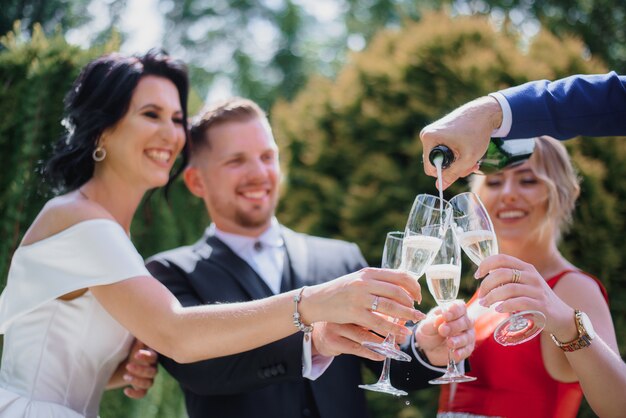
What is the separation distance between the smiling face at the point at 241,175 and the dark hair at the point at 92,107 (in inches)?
25.3

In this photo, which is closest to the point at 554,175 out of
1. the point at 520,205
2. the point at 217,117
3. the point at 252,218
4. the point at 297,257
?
the point at 520,205

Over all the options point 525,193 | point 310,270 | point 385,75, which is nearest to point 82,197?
point 310,270

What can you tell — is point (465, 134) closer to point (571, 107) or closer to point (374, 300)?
point (571, 107)

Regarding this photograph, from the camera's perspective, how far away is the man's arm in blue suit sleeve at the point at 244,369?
2.98 m

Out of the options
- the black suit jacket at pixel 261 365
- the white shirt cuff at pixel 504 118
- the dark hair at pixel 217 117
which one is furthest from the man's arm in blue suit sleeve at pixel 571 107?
the dark hair at pixel 217 117

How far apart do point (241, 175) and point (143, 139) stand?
71 cm

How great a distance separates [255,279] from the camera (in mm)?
3617

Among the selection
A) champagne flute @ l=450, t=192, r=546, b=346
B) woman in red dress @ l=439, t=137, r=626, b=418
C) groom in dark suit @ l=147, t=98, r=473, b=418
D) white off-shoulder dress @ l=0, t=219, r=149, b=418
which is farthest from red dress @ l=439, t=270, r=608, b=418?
white off-shoulder dress @ l=0, t=219, r=149, b=418

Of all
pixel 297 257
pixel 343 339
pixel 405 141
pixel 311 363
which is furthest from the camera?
pixel 405 141

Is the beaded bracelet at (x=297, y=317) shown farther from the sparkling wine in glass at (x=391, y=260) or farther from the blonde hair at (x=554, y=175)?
the blonde hair at (x=554, y=175)

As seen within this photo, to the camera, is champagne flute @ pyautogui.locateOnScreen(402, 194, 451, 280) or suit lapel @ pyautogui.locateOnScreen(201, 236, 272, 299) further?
suit lapel @ pyautogui.locateOnScreen(201, 236, 272, 299)

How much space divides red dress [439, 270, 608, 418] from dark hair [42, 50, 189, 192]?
2040 mm

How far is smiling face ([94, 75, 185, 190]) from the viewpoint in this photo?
3.44 meters

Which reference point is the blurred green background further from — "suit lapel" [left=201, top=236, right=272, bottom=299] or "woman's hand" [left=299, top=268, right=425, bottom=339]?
"woman's hand" [left=299, top=268, right=425, bottom=339]
